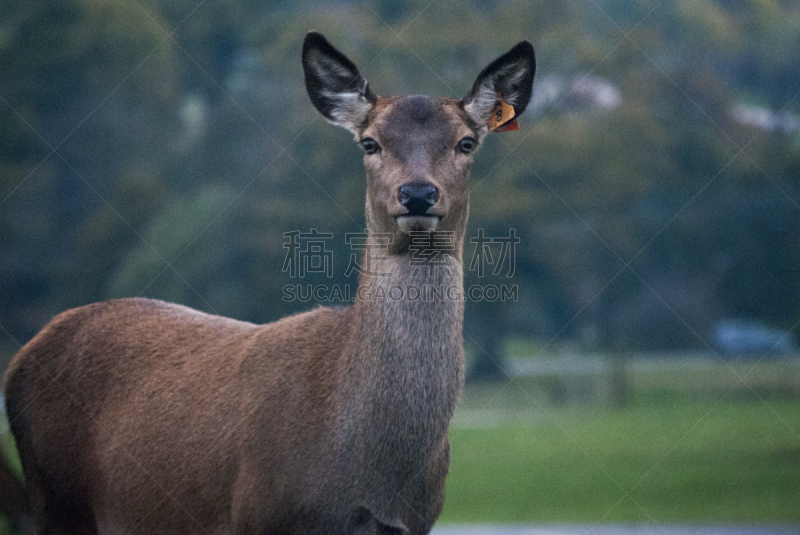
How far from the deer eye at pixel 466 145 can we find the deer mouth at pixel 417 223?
28.8 inches

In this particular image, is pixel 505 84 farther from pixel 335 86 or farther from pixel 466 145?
pixel 335 86

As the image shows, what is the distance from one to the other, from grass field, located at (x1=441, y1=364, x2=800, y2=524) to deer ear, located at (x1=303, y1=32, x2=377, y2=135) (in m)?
8.95

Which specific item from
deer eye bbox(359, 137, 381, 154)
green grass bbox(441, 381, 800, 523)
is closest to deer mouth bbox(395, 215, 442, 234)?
deer eye bbox(359, 137, 381, 154)

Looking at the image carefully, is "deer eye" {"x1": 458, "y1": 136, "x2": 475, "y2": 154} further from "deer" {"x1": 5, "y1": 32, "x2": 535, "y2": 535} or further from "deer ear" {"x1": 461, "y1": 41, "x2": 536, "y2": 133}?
"deer ear" {"x1": 461, "y1": 41, "x2": 536, "y2": 133}

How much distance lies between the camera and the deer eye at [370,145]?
5.68 metres

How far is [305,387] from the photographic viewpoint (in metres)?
5.29

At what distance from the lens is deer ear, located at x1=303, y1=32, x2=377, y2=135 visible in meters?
5.87

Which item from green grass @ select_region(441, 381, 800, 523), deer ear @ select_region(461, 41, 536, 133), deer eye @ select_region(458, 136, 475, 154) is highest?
deer ear @ select_region(461, 41, 536, 133)

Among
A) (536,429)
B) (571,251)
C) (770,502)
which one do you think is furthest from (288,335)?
(571,251)

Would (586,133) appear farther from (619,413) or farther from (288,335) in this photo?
(288,335)

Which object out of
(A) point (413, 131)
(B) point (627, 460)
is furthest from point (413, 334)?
(B) point (627, 460)

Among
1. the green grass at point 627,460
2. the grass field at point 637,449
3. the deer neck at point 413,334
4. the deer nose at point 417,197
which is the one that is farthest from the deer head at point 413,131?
the green grass at point 627,460

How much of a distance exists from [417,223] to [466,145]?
2.93 ft

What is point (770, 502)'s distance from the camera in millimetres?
12961
